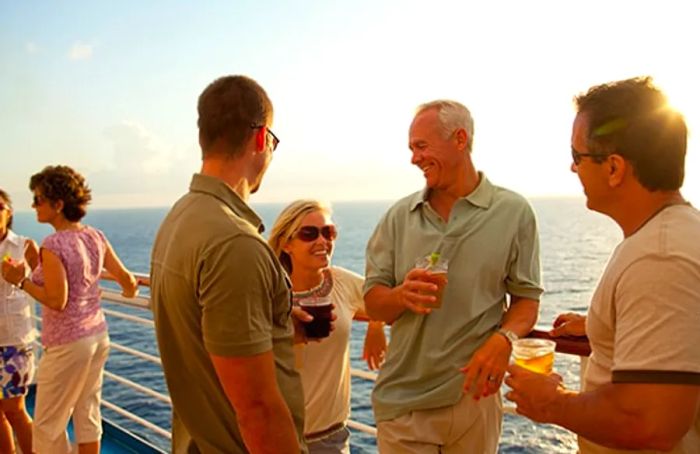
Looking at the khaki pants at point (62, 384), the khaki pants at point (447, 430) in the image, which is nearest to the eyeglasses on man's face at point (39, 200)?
the khaki pants at point (62, 384)

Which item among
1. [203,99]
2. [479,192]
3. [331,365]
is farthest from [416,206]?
[203,99]

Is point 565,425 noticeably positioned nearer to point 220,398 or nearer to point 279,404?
point 279,404

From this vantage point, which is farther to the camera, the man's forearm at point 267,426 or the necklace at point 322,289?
the necklace at point 322,289

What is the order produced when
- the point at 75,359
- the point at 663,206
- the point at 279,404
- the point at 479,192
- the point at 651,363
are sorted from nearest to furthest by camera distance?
the point at 651,363
the point at 663,206
the point at 279,404
the point at 479,192
the point at 75,359

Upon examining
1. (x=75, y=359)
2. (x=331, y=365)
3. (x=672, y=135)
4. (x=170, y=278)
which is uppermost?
(x=672, y=135)

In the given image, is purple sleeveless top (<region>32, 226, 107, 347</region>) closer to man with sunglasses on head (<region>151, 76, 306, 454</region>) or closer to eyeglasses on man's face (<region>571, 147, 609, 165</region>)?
man with sunglasses on head (<region>151, 76, 306, 454</region>)

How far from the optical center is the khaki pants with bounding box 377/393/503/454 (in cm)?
204

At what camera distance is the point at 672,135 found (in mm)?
1202

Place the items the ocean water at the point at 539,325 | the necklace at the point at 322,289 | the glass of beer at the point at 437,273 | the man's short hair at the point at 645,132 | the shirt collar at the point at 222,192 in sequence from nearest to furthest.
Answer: the man's short hair at the point at 645,132
the shirt collar at the point at 222,192
the glass of beer at the point at 437,273
the necklace at the point at 322,289
the ocean water at the point at 539,325

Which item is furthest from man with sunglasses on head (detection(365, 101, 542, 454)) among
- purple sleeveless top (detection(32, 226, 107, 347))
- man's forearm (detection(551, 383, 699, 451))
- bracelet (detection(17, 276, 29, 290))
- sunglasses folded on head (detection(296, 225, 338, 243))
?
bracelet (detection(17, 276, 29, 290))

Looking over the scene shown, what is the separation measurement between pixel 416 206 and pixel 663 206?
1.03m

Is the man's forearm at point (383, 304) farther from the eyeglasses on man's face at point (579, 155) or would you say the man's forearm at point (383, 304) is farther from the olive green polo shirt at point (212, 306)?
the eyeglasses on man's face at point (579, 155)

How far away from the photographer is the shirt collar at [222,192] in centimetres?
143

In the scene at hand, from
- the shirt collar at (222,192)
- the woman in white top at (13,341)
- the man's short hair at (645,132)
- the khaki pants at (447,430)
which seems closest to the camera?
the man's short hair at (645,132)
